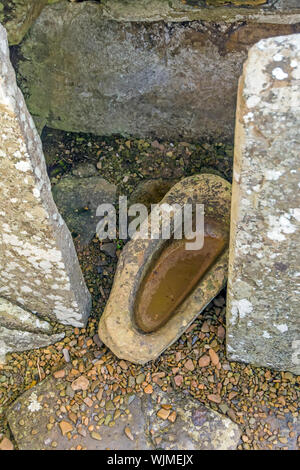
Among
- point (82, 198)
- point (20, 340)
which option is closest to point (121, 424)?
point (20, 340)

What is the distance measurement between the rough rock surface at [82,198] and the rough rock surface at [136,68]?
1.18ft

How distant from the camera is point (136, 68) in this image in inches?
121

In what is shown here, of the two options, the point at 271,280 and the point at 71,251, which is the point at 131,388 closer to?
the point at 71,251

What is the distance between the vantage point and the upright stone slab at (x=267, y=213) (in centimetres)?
165

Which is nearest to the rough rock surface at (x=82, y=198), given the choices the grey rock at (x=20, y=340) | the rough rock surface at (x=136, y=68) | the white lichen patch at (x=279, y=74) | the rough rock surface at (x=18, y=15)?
the rough rock surface at (x=136, y=68)

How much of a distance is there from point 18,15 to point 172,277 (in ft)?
5.40

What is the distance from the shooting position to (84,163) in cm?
332

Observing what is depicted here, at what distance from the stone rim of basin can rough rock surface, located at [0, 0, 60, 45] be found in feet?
4.03

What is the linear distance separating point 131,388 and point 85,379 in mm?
228

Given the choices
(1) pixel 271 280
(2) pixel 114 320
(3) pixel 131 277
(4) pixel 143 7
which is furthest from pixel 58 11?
(1) pixel 271 280

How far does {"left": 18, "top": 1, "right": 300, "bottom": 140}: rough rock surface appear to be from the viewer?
9.46ft

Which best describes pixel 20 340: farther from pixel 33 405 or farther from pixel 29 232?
pixel 29 232

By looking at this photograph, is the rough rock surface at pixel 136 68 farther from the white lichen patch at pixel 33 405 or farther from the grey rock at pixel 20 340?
the white lichen patch at pixel 33 405

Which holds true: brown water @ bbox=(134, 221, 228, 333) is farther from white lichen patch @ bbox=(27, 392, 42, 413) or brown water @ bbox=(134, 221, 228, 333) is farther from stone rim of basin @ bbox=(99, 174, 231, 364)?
white lichen patch @ bbox=(27, 392, 42, 413)
